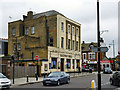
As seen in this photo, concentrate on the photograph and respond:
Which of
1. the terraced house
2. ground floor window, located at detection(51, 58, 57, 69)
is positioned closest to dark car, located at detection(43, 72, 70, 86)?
the terraced house

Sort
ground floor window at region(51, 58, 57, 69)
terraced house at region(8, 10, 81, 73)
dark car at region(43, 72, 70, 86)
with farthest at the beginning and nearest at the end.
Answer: terraced house at region(8, 10, 81, 73) < ground floor window at region(51, 58, 57, 69) < dark car at region(43, 72, 70, 86)

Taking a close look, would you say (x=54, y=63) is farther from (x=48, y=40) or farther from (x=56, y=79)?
(x=56, y=79)

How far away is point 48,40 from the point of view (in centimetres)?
4294

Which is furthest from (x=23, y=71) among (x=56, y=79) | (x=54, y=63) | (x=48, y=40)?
(x=56, y=79)

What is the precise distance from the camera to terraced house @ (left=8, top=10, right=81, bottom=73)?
3924 cm

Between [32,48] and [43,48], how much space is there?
10.2 feet

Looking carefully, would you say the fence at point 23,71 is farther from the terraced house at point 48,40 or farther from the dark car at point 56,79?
the dark car at point 56,79

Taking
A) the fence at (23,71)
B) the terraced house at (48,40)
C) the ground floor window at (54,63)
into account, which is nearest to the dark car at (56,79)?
the fence at (23,71)

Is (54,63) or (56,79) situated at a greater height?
(54,63)

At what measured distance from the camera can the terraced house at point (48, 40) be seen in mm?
39241

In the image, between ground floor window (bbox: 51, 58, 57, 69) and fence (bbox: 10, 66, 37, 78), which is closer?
fence (bbox: 10, 66, 37, 78)

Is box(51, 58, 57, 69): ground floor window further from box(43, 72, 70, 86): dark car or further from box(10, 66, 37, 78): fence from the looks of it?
box(43, 72, 70, 86): dark car

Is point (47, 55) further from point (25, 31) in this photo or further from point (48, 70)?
point (25, 31)

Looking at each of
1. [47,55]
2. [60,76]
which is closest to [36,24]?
[47,55]
